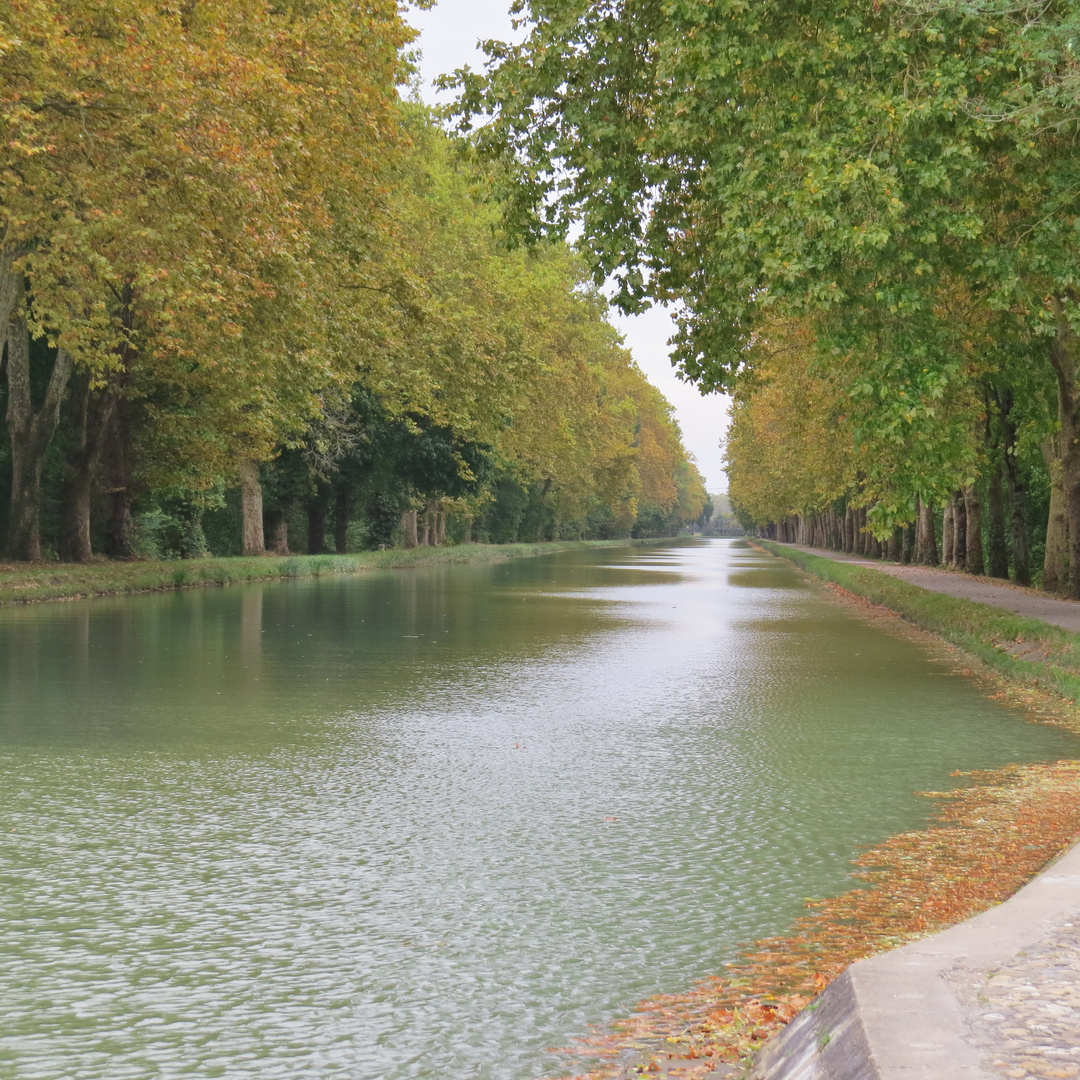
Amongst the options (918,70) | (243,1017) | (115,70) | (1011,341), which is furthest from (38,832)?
(1011,341)

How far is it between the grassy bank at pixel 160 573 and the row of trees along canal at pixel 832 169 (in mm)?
12646

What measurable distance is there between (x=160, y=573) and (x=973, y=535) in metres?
23.4

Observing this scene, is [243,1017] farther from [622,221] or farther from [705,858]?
[622,221]

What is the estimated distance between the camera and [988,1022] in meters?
3.54

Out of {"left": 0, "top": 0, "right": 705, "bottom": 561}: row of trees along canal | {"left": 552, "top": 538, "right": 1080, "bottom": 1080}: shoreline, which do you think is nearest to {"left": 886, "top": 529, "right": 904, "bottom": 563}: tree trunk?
{"left": 0, "top": 0, "right": 705, "bottom": 561}: row of trees along canal

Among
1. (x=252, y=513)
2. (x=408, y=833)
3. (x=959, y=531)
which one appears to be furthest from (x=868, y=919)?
(x=959, y=531)

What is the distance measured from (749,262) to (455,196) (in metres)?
49.2

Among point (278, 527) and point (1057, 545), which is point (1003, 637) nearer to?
point (1057, 545)

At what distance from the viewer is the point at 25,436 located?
29.3 meters

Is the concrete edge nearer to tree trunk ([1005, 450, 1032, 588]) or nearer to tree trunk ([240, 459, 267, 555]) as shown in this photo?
tree trunk ([1005, 450, 1032, 588])

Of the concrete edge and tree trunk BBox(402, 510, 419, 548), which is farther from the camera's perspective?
tree trunk BBox(402, 510, 419, 548)

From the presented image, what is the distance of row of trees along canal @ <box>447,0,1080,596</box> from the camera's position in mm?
14578

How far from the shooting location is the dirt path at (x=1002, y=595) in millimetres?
20297

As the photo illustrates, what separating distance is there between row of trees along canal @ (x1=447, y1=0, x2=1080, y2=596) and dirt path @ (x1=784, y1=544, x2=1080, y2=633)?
2816 millimetres
